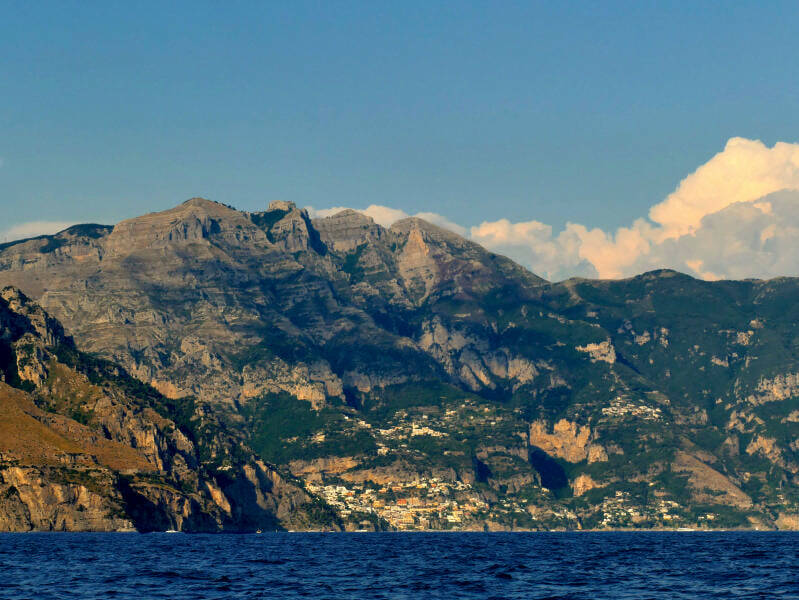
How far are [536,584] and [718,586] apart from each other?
25864mm

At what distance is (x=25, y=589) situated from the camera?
15850cm

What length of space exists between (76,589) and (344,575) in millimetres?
48999

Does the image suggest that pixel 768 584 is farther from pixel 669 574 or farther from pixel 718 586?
pixel 669 574

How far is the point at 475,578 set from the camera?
7333 inches

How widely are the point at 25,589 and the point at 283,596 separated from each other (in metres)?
35.1

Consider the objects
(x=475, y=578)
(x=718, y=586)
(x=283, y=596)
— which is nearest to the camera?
(x=283, y=596)

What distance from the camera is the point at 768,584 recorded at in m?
170

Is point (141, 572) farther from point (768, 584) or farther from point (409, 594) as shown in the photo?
point (768, 584)

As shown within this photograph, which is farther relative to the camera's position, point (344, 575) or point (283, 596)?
point (344, 575)

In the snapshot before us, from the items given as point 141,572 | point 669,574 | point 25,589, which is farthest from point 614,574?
point 25,589

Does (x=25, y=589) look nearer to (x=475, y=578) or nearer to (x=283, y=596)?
(x=283, y=596)

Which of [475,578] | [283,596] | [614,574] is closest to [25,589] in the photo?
[283,596]

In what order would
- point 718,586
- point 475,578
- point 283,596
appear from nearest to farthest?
point 283,596, point 718,586, point 475,578

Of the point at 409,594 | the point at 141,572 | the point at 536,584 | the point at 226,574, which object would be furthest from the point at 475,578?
the point at 141,572
